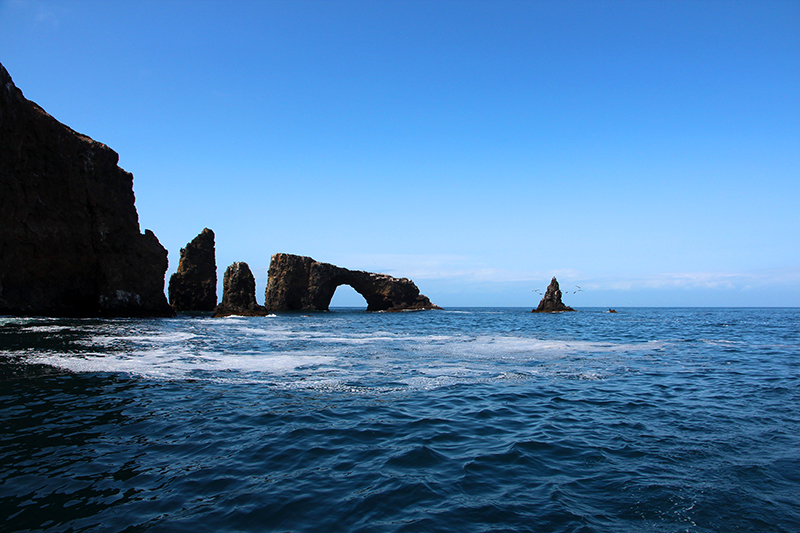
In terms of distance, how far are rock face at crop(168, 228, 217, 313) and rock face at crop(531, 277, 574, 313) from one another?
70338 mm

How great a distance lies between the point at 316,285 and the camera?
300 ft

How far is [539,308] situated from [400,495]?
94786 mm

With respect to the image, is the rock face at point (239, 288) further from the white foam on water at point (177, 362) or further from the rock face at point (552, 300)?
the rock face at point (552, 300)

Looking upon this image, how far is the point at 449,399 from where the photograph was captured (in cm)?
1152

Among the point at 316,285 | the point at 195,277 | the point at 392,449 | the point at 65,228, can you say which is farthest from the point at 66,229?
the point at 316,285

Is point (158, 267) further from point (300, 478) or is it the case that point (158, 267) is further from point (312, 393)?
point (300, 478)

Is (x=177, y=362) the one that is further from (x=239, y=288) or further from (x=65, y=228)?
(x=239, y=288)

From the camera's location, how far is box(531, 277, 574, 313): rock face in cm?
9056

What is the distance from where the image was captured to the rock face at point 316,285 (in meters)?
90.3

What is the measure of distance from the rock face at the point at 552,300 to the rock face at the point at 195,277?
7034 centimetres

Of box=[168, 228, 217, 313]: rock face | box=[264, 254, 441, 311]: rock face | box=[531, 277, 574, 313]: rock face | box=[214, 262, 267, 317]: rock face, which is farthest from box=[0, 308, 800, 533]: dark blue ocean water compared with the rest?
box=[531, 277, 574, 313]: rock face

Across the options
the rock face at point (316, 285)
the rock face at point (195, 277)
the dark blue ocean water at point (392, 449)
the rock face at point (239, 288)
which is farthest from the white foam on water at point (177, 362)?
the rock face at point (316, 285)

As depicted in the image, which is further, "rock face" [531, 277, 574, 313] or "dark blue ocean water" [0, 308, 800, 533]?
"rock face" [531, 277, 574, 313]

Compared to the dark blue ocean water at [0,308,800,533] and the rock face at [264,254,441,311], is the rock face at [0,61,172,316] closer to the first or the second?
the dark blue ocean water at [0,308,800,533]
